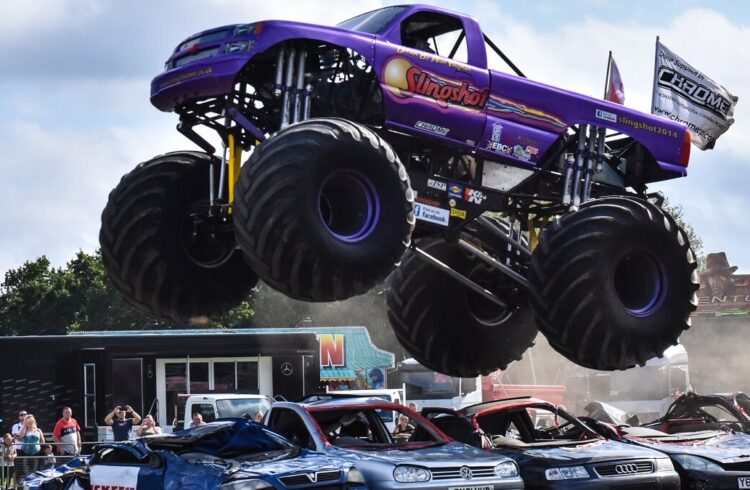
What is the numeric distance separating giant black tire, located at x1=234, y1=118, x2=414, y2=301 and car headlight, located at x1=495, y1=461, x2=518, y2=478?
2.10 m

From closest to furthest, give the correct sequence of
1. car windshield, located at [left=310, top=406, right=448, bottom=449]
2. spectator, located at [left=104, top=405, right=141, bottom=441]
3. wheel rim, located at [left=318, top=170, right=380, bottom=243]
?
1. wheel rim, located at [left=318, top=170, right=380, bottom=243]
2. car windshield, located at [left=310, top=406, right=448, bottom=449]
3. spectator, located at [left=104, top=405, right=141, bottom=441]

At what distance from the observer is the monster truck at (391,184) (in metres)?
11.3

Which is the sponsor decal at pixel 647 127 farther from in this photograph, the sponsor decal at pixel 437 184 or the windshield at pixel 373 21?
the windshield at pixel 373 21

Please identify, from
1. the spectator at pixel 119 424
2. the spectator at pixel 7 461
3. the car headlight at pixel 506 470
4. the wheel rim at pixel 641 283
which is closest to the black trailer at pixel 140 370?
the spectator at pixel 119 424

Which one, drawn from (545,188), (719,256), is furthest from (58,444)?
(719,256)

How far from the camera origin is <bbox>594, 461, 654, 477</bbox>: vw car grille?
1314 cm

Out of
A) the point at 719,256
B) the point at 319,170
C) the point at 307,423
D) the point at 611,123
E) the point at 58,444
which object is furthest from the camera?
the point at 719,256

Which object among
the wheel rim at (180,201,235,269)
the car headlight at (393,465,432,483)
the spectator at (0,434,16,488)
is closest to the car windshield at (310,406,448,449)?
the car headlight at (393,465,432,483)

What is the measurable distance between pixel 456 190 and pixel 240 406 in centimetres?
1113

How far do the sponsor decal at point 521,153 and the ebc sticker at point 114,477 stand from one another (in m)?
4.78

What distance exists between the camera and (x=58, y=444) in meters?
21.1

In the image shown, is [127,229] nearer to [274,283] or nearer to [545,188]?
[274,283]

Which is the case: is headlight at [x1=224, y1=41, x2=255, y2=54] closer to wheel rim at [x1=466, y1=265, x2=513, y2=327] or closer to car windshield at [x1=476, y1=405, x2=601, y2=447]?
car windshield at [x1=476, y1=405, x2=601, y2=447]

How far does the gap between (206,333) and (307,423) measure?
16721 mm
